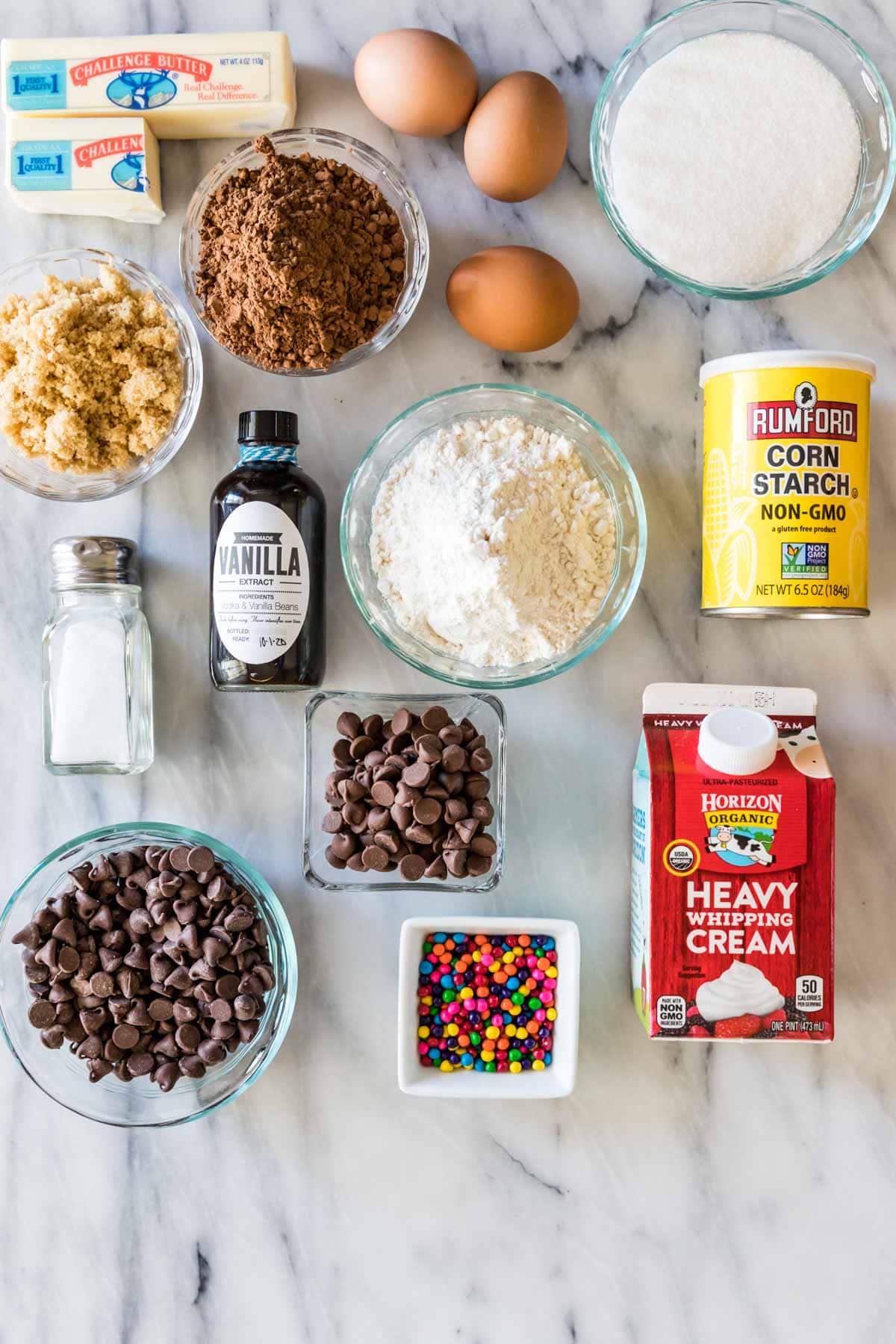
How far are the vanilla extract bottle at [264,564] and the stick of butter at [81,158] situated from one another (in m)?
0.32

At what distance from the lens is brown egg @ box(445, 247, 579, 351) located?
3.51ft

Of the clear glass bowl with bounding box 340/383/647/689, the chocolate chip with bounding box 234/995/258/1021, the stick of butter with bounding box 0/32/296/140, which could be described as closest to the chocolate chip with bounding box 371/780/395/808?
the clear glass bowl with bounding box 340/383/647/689

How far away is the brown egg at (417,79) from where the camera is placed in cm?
106

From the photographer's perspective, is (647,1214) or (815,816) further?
(647,1214)

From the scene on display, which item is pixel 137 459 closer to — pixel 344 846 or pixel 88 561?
pixel 88 561

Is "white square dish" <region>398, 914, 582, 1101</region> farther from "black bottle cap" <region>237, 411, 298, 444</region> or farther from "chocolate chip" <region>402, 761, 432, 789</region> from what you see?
"black bottle cap" <region>237, 411, 298, 444</region>

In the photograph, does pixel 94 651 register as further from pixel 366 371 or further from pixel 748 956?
pixel 748 956

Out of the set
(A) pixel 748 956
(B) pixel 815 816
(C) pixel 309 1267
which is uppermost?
(B) pixel 815 816

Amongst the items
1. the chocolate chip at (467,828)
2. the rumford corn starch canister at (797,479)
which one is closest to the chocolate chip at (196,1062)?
the chocolate chip at (467,828)

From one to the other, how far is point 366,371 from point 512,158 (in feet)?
0.95

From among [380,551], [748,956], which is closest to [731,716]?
[748,956]

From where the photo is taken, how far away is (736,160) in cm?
107

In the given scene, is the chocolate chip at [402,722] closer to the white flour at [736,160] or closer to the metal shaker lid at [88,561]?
the metal shaker lid at [88,561]

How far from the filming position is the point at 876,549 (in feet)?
3.88
